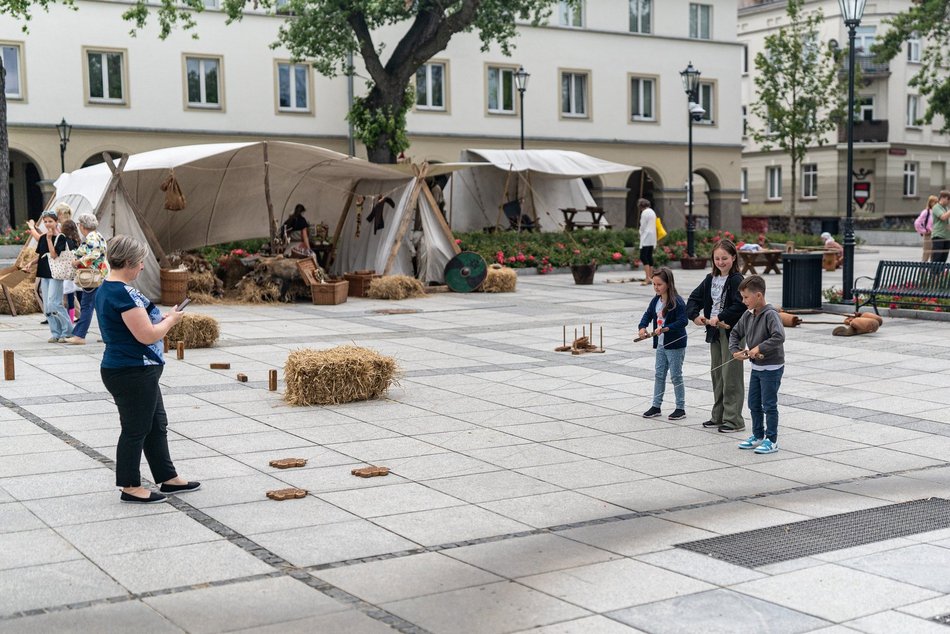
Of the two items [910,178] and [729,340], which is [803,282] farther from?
[910,178]

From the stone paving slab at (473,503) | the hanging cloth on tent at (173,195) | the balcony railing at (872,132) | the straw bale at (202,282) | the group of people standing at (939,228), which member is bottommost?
the stone paving slab at (473,503)

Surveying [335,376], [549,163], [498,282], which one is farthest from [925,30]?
[335,376]

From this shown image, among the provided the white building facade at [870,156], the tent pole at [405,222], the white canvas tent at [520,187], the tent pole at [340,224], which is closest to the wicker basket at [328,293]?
the tent pole at [405,222]

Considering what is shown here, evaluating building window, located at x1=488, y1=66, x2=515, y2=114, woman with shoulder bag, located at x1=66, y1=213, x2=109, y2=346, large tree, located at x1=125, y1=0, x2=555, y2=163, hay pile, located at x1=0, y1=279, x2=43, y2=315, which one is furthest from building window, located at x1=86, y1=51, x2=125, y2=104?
woman with shoulder bag, located at x1=66, y1=213, x2=109, y2=346

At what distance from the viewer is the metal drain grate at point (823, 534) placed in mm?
6281

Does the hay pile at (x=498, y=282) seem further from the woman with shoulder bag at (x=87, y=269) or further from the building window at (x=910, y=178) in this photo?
the building window at (x=910, y=178)

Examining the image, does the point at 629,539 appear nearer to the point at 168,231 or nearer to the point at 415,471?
the point at 415,471

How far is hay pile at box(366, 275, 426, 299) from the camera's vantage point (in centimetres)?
2145

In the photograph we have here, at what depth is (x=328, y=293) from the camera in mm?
20672

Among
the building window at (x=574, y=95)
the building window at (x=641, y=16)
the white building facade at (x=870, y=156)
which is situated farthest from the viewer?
the white building facade at (x=870, y=156)

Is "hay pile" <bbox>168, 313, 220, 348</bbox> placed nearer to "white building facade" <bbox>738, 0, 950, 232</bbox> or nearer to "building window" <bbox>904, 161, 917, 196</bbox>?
"white building facade" <bbox>738, 0, 950, 232</bbox>

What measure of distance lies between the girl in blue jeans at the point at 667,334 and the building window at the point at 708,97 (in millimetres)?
37438

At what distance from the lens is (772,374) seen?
880 centimetres

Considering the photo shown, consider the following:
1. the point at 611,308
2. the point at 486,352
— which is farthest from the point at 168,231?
the point at 486,352
